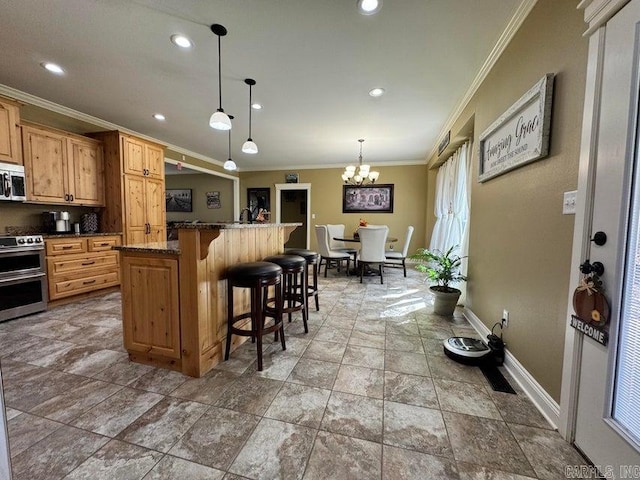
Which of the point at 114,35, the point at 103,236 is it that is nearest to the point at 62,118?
the point at 103,236

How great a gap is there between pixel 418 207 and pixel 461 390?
5.46 m

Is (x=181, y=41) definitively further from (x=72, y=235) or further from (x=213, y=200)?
(x=213, y=200)

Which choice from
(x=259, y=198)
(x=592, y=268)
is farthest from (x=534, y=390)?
(x=259, y=198)

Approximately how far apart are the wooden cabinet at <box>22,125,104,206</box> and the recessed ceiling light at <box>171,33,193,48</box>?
2.38 m

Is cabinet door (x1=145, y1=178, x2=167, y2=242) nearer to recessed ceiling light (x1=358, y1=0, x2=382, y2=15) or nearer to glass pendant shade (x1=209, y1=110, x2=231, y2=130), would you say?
glass pendant shade (x1=209, y1=110, x2=231, y2=130)

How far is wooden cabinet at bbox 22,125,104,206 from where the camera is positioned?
3.16m

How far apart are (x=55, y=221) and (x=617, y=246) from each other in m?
5.37

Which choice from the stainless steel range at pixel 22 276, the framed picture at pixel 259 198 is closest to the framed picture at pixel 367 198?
the framed picture at pixel 259 198

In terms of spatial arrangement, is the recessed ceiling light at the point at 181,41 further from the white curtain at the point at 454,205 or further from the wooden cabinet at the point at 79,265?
the white curtain at the point at 454,205

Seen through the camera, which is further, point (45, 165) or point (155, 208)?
point (155, 208)

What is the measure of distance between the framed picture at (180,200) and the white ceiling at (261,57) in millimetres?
3948

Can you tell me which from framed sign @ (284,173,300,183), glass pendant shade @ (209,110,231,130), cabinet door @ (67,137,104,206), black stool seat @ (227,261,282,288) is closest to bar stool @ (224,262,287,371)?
black stool seat @ (227,261,282,288)

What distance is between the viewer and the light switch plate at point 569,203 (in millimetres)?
1352

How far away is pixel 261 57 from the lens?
8.09 ft
